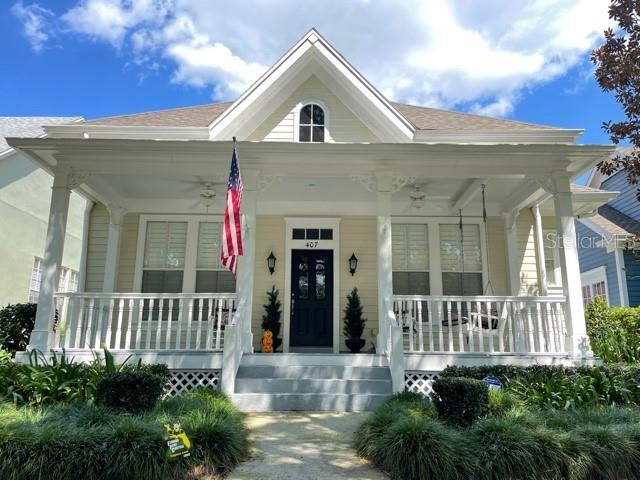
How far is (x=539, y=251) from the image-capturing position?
9.97 metres

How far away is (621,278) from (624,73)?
9.22 m

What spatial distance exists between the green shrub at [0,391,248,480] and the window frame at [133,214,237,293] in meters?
5.57

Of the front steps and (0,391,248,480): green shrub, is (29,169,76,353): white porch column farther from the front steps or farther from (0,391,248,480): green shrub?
the front steps

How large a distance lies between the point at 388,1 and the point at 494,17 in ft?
7.39

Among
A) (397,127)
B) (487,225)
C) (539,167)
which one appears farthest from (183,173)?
(487,225)

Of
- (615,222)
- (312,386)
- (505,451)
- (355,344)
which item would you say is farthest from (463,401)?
(615,222)

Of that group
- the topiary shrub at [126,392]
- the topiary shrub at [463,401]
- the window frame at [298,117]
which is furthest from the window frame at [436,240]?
the topiary shrub at [126,392]

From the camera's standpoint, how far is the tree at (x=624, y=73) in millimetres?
5855

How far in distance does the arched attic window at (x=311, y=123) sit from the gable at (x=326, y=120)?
0.11m

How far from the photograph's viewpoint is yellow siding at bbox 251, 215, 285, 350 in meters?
9.86

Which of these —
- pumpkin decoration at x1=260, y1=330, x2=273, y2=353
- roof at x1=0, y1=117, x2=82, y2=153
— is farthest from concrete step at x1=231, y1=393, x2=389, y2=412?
roof at x1=0, y1=117, x2=82, y2=153

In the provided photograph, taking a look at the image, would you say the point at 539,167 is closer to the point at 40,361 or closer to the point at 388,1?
the point at 388,1

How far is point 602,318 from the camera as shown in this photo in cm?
1053

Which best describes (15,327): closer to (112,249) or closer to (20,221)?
(112,249)
